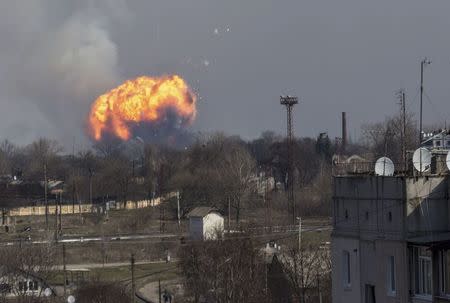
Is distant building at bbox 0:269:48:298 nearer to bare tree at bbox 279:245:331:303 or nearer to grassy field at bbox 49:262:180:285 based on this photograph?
grassy field at bbox 49:262:180:285

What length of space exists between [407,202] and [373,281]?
216 centimetres

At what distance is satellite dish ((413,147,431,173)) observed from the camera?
2397cm

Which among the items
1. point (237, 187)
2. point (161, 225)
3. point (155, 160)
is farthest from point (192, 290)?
point (155, 160)

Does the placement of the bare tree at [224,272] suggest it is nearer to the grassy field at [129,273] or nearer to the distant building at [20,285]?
the grassy field at [129,273]

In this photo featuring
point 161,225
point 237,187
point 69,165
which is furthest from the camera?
point 69,165

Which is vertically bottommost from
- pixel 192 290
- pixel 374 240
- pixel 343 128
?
pixel 192 290

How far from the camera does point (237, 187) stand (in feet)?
392

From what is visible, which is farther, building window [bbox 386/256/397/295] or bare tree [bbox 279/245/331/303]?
bare tree [bbox 279/245/331/303]

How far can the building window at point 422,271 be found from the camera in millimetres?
21969

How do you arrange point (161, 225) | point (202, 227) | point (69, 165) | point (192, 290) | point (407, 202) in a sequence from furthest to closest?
point (69, 165) < point (161, 225) < point (202, 227) < point (192, 290) < point (407, 202)

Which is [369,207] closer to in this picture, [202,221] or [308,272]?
[308,272]

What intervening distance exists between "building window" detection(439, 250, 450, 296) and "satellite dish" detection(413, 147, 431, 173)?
10.1ft

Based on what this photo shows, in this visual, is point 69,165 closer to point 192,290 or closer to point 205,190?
point 205,190

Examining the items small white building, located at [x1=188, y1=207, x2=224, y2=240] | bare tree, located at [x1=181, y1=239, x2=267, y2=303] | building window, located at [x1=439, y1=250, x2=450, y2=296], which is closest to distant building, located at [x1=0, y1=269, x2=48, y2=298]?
bare tree, located at [x1=181, y1=239, x2=267, y2=303]
